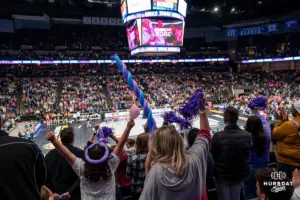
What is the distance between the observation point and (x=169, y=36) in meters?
18.9

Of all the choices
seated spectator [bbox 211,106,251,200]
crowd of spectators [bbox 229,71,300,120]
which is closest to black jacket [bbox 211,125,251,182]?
seated spectator [bbox 211,106,251,200]

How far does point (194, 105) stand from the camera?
2180 mm

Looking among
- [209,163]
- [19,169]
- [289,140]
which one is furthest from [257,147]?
[19,169]

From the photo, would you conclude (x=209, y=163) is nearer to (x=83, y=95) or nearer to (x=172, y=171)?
(x=172, y=171)

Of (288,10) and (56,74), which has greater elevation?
(288,10)

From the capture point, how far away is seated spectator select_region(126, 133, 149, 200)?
2.87 meters

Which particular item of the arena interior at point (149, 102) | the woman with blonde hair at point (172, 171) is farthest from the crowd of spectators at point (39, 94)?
the woman with blonde hair at point (172, 171)

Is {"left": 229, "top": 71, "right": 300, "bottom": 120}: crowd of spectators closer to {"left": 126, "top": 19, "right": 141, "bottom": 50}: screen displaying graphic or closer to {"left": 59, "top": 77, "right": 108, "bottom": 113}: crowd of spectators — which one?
{"left": 126, "top": 19, "right": 141, "bottom": 50}: screen displaying graphic

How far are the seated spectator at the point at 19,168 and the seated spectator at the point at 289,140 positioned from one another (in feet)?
10.5

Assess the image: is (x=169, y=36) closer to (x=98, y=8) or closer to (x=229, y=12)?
(x=98, y=8)

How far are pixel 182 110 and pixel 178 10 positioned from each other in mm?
17338

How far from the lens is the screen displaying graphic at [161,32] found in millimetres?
17969

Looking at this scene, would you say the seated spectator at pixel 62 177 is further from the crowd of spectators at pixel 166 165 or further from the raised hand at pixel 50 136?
the raised hand at pixel 50 136

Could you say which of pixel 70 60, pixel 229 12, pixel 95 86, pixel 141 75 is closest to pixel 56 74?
pixel 70 60
